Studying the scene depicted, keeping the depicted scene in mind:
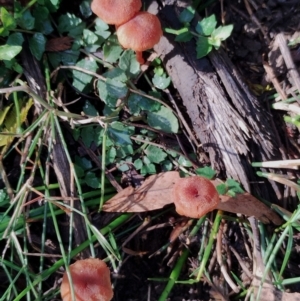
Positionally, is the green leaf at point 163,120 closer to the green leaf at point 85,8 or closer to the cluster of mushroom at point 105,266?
the cluster of mushroom at point 105,266

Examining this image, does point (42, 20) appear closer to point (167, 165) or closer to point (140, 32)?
point (140, 32)

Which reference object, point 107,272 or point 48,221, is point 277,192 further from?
point 48,221

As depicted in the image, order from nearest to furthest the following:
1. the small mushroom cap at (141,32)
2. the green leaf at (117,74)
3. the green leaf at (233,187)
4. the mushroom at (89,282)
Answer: the mushroom at (89,282), the small mushroom cap at (141,32), the green leaf at (233,187), the green leaf at (117,74)

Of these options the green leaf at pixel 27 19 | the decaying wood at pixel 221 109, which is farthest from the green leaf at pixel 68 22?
the decaying wood at pixel 221 109

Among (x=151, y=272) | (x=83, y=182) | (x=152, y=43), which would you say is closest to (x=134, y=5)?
(x=152, y=43)


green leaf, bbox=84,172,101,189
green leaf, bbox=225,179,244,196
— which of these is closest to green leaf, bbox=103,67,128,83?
green leaf, bbox=84,172,101,189

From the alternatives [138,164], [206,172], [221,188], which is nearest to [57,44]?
[138,164]
